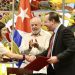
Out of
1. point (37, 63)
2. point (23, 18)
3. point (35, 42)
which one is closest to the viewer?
point (37, 63)

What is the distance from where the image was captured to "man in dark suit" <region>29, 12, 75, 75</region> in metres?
3.41

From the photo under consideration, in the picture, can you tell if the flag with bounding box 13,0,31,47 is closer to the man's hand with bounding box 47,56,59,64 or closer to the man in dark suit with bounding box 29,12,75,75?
the man in dark suit with bounding box 29,12,75,75

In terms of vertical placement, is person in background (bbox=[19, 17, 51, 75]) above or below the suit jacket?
below

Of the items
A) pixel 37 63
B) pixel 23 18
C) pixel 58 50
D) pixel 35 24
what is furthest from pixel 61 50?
pixel 23 18

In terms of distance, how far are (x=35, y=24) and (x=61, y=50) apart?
94 centimetres

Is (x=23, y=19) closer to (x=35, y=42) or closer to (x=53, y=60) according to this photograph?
(x=35, y=42)

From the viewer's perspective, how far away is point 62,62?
354cm

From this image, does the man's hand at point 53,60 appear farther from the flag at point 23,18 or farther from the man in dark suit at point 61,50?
the flag at point 23,18

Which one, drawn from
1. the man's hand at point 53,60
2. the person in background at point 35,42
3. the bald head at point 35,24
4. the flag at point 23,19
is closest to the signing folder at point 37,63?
the man's hand at point 53,60

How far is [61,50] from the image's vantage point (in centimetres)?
355

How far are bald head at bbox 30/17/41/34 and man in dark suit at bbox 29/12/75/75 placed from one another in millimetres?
642

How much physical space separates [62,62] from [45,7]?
202 cm

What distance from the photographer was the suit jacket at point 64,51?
3.41 metres

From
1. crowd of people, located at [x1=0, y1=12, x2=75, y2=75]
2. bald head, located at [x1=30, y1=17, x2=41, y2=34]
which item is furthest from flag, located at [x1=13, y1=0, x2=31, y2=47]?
crowd of people, located at [x1=0, y1=12, x2=75, y2=75]
